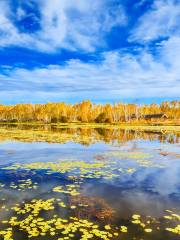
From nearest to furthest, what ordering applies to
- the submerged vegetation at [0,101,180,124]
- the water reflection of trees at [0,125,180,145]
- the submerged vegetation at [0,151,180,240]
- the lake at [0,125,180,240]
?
the submerged vegetation at [0,151,180,240]
the lake at [0,125,180,240]
the water reflection of trees at [0,125,180,145]
the submerged vegetation at [0,101,180,124]

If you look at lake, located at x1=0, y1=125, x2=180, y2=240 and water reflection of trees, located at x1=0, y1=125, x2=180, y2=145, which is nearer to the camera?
lake, located at x1=0, y1=125, x2=180, y2=240

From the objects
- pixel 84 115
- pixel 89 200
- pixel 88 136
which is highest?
pixel 84 115

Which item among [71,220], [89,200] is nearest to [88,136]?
[89,200]

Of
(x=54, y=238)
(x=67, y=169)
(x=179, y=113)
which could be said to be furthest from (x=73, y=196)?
(x=179, y=113)

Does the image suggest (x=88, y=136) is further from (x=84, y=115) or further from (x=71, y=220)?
(x=84, y=115)

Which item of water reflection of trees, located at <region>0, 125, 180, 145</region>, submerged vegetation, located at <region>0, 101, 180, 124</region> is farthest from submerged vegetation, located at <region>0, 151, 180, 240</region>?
submerged vegetation, located at <region>0, 101, 180, 124</region>

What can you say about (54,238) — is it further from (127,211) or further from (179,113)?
(179,113)

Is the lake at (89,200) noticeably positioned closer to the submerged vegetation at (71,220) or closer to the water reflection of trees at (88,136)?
the submerged vegetation at (71,220)

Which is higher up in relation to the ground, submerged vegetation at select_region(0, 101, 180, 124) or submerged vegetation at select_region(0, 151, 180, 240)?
submerged vegetation at select_region(0, 101, 180, 124)

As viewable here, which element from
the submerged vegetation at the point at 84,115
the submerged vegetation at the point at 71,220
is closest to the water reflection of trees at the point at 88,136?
the submerged vegetation at the point at 71,220

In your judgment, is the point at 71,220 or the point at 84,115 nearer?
the point at 71,220

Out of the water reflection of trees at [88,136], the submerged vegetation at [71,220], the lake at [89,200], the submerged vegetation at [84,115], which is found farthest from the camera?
the submerged vegetation at [84,115]

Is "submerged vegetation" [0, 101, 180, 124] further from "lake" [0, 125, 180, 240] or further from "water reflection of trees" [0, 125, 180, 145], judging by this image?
"lake" [0, 125, 180, 240]

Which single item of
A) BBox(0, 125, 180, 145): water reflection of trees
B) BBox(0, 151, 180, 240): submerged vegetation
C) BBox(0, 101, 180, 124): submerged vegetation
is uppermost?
BBox(0, 101, 180, 124): submerged vegetation
